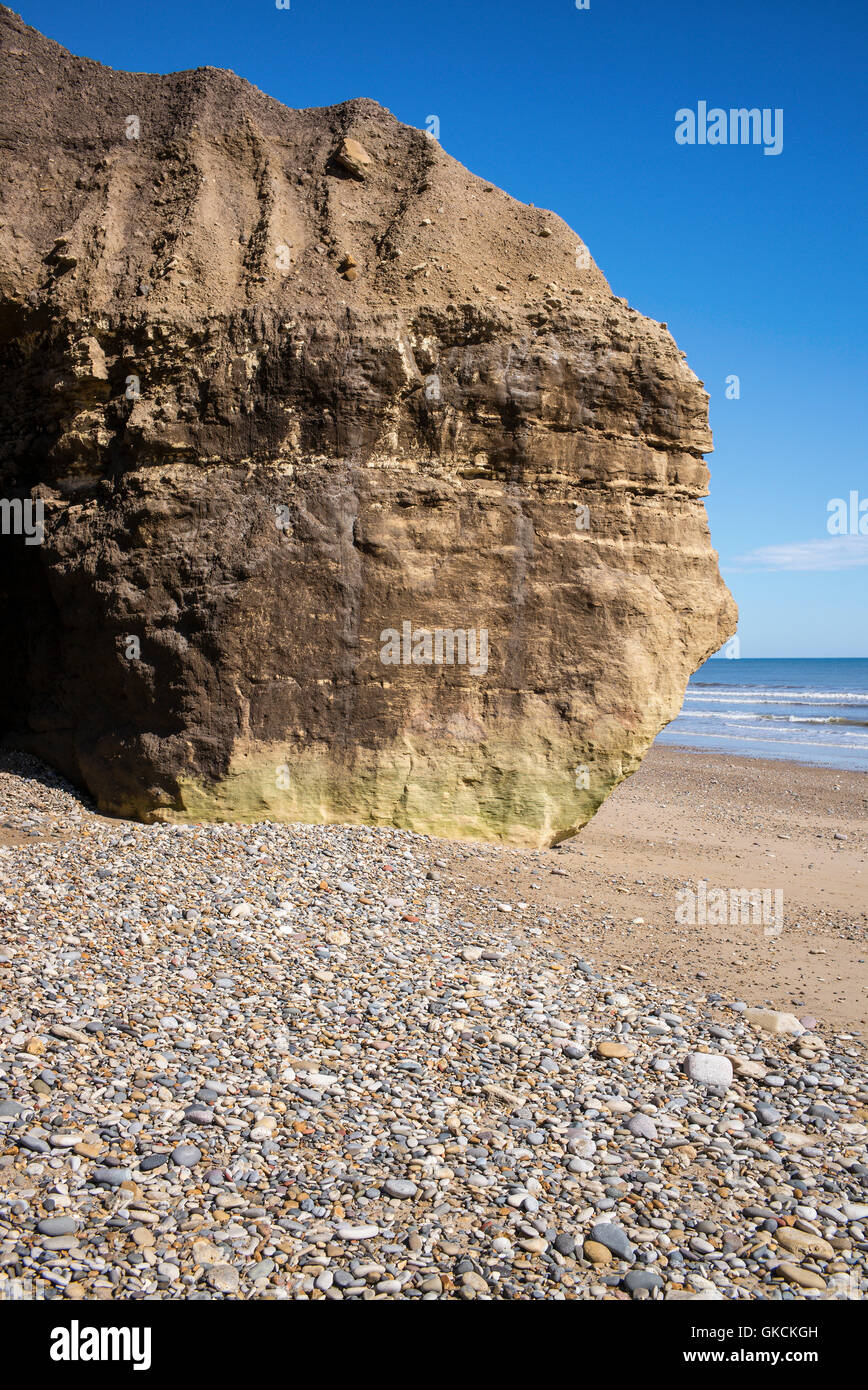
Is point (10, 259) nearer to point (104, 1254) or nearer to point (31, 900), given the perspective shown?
point (31, 900)

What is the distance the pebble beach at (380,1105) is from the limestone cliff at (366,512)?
147 centimetres

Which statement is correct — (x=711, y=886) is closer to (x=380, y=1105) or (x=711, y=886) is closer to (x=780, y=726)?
(x=380, y=1105)

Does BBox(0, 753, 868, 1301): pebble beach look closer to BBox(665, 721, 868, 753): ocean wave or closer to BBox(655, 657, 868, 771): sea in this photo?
BBox(655, 657, 868, 771): sea

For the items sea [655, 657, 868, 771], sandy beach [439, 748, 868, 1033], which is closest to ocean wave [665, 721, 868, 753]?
sea [655, 657, 868, 771]

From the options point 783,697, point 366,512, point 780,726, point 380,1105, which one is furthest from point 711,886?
point 783,697

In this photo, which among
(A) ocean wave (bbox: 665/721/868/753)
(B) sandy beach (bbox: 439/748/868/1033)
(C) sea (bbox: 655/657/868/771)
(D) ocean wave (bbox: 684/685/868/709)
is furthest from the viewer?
(D) ocean wave (bbox: 684/685/868/709)

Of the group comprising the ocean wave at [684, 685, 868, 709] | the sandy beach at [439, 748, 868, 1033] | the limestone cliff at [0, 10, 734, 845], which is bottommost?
the sandy beach at [439, 748, 868, 1033]

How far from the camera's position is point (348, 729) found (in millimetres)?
8188

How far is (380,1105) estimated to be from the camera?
4469mm

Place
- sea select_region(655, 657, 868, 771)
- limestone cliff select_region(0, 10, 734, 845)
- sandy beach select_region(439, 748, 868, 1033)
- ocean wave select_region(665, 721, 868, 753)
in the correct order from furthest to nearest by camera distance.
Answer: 1. ocean wave select_region(665, 721, 868, 753)
2. sea select_region(655, 657, 868, 771)
3. limestone cliff select_region(0, 10, 734, 845)
4. sandy beach select_region(439, 748, 868, 1033)

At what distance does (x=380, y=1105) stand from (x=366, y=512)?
5218 mm

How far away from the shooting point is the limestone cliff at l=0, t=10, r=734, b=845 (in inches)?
321

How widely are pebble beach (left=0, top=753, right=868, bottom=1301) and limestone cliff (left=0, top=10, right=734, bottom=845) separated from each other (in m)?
1.47

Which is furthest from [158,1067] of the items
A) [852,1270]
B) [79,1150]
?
[852,1270]
